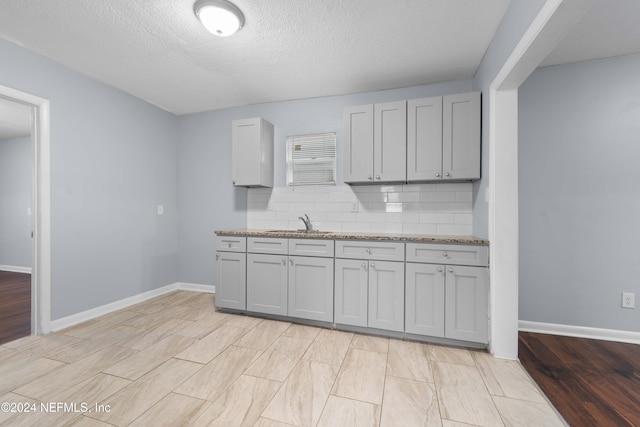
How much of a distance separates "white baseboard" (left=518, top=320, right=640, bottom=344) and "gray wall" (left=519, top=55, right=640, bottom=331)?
6 centimetres

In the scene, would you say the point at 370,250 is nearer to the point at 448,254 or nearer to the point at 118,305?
the point at 448,254

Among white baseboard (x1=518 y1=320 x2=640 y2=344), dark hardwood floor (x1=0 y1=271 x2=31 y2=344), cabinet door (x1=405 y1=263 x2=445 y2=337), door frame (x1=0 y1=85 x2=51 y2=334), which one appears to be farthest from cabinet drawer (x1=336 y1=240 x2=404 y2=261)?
dark hardwood floor (x1=0 y1=271 x2=31 y2=344)

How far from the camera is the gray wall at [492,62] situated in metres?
1.69

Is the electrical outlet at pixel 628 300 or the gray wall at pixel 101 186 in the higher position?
the gray wall at pixel 101 186

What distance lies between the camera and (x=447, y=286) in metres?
2.41

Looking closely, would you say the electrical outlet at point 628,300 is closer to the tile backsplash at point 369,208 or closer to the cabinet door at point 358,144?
the tile backsplash at point 369,208

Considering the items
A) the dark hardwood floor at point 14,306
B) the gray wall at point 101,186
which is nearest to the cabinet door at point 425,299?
the gray wall at point 101,186

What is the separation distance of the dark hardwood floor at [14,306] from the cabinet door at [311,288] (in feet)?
8.39

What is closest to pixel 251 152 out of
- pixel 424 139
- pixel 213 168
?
pixel 213 168

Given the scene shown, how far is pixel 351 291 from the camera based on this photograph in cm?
270

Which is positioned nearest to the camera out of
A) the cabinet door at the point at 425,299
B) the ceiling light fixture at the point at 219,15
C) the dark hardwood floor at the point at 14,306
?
the ceiling light fixture at the point at 219,15

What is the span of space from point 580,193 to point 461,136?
49.8 inches

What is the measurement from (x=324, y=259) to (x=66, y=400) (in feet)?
6.79

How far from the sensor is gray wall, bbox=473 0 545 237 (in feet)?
5.54
